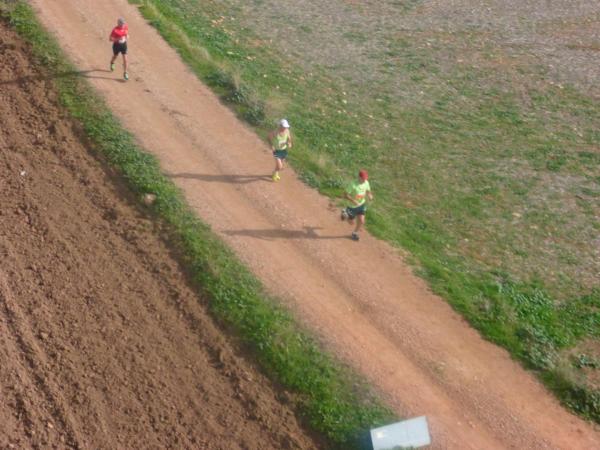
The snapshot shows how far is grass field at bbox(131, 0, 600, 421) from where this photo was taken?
709 inches

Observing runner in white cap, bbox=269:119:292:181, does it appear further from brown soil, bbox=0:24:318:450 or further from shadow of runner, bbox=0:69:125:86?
shadow of runner, bbox=0:69:125:86

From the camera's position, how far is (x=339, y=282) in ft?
Answer: 56.9

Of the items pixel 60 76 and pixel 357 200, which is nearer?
pixel 357 200

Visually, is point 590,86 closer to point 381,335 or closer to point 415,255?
point 415,255

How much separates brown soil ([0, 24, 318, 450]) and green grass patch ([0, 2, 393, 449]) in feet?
1.40

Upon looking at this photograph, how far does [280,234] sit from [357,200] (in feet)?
7.11

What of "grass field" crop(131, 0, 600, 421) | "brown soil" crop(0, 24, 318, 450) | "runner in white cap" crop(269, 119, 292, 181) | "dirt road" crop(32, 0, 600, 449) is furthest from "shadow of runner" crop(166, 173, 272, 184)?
"brown soil" crop(0, 24, 318, 450)

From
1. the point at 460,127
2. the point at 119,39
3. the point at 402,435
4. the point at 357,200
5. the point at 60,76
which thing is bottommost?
the point at 402,435

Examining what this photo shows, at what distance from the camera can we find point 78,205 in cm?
1875

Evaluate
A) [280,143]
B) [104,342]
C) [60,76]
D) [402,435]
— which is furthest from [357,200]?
[60,76]

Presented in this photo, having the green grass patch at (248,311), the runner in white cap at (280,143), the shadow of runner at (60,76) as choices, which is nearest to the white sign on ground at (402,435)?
the green grass patch at (248,311)

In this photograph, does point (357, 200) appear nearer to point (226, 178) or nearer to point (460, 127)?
point (226, 178)

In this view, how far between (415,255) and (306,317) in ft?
13.5

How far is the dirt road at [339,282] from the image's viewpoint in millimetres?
14648
